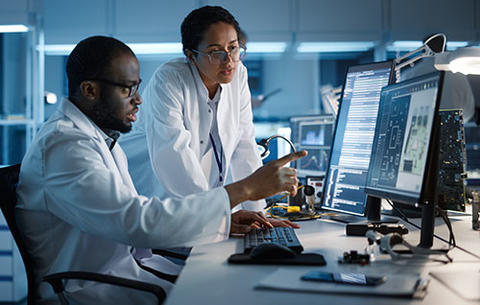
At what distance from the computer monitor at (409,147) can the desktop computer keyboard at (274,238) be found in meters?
0.27

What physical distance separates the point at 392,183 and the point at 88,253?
2.65 ft

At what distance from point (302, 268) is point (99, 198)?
0.48 m

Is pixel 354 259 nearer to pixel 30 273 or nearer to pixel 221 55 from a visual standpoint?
pixel 30 273

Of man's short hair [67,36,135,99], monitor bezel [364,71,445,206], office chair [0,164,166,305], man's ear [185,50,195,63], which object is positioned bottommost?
office chair [0,164,166,305]

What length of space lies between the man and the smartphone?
0.31 metres

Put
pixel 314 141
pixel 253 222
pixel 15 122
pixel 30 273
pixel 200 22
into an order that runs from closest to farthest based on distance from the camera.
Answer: pixel 30 273
pixel 253 222
pixel 200 22
pixel 314 141
pixel 15 122

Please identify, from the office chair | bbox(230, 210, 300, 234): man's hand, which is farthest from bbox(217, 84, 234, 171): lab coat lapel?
the office chair

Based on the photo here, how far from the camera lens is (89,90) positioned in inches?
52.5

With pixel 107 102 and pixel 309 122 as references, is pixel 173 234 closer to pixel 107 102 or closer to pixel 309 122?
pixel 107 102

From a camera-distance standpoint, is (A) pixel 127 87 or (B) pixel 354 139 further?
(B) pixel 354 139

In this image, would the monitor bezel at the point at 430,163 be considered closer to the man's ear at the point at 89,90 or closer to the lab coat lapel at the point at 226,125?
the man's ear at the point at 89,90

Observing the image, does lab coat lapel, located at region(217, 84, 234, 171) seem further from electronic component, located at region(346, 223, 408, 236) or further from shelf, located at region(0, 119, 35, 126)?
shelf, located at region(0, 119, 35, 126)

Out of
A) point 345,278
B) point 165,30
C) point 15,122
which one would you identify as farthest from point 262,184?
point 165,30

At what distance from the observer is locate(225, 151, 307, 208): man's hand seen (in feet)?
4.08
